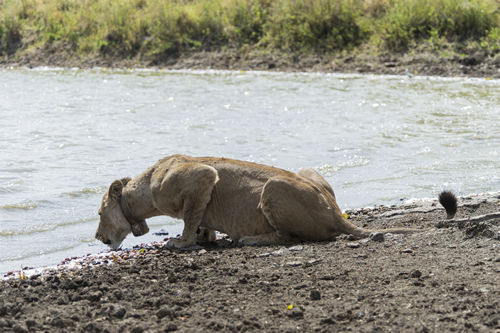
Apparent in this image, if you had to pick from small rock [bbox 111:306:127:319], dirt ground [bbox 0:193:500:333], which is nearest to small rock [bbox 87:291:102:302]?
dirt ground [bbox 0:193:500:333]

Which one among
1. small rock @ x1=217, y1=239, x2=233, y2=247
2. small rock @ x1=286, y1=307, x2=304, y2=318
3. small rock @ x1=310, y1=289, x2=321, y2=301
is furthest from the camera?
small rock @ x1=217, y1=239, x2=233, y2=247

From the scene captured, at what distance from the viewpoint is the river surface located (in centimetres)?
862

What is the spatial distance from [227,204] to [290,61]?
21.8 meters

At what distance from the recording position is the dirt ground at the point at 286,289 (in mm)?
4008

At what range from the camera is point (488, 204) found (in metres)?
7.49

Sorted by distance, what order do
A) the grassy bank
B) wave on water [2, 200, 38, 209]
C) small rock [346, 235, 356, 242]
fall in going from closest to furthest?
small rock [346, 235, 356, 242] → wave on water [2, 200, 38, 209] → the grassy bank

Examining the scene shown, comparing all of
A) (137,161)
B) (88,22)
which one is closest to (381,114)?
(137,161)

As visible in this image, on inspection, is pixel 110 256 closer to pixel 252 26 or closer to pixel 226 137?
pixel 226 137

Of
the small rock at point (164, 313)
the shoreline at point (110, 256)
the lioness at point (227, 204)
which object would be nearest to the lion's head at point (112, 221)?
the lioness at point (227, 204)

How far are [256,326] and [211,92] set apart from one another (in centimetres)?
1737

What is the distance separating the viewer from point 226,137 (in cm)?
1406

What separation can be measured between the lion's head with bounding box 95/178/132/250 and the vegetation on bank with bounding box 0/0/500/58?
21720mm

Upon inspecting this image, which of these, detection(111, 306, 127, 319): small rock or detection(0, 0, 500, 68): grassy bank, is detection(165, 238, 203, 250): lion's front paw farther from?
detection(0, 0, 500, 68): grassy bank

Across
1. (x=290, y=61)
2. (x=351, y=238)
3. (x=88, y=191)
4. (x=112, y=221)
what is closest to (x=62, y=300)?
(x=112, y=221)
